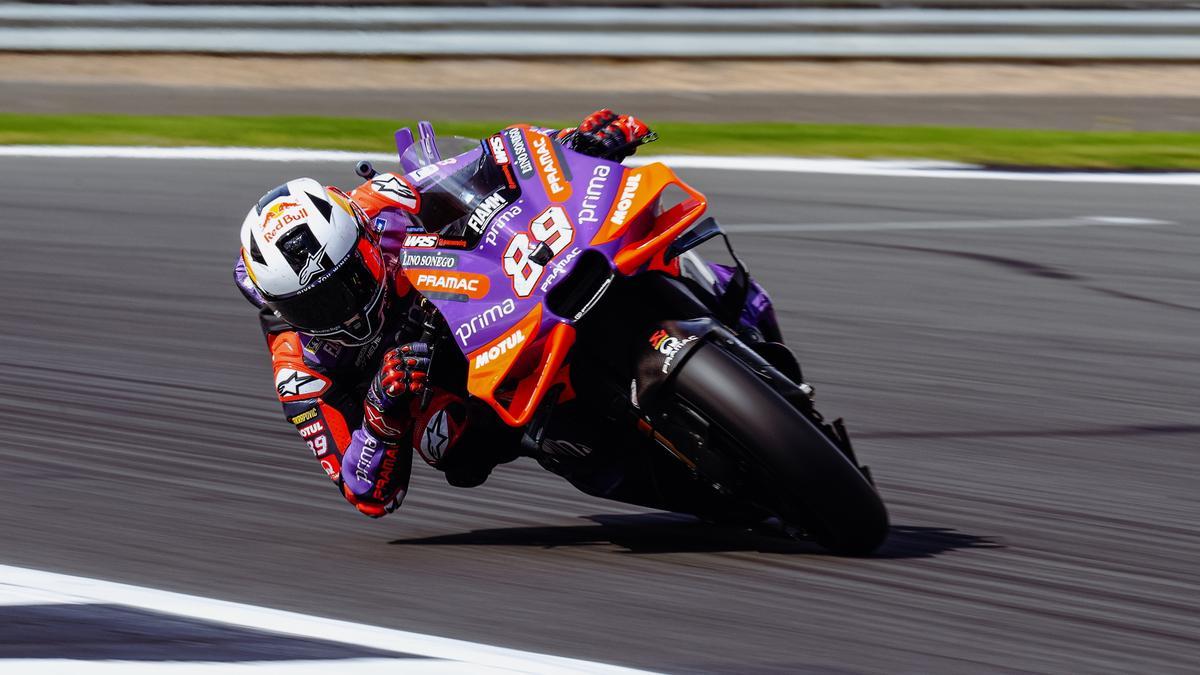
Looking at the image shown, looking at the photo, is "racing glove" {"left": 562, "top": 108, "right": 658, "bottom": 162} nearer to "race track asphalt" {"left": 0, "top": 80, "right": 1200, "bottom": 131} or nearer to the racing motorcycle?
the racing motorcycle

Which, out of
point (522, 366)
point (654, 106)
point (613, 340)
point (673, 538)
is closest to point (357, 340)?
point (522, 366)

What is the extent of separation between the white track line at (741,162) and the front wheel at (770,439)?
8067mm

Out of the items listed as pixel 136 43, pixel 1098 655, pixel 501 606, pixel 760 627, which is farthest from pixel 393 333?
pixel 136 43

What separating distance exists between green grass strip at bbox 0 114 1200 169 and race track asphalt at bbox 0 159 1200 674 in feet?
7.09

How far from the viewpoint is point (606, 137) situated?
507 cm

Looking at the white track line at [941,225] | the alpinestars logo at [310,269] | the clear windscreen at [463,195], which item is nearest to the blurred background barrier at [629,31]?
the white track line at [941,225]

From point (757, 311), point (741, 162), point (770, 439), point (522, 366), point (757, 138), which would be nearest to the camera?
point (770, 439)

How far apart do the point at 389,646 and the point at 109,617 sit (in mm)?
797

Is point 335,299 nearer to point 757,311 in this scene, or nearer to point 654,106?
point 757,311

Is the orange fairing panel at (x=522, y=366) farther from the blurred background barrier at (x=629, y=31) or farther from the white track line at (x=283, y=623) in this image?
the blurred background barrier at (x=629, y=31)

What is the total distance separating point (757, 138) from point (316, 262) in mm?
9758

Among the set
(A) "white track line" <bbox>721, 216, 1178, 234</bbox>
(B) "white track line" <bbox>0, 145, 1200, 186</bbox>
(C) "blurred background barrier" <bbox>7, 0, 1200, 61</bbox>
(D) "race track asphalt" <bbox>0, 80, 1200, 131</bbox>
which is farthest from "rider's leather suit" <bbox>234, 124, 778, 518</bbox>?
(C) "blurred background barrier" <bbox>7, 0, 1200, 61</bbox>

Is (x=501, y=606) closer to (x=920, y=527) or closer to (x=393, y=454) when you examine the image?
(x=393, y=454)

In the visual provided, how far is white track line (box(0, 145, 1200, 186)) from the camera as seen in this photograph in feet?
39.8
